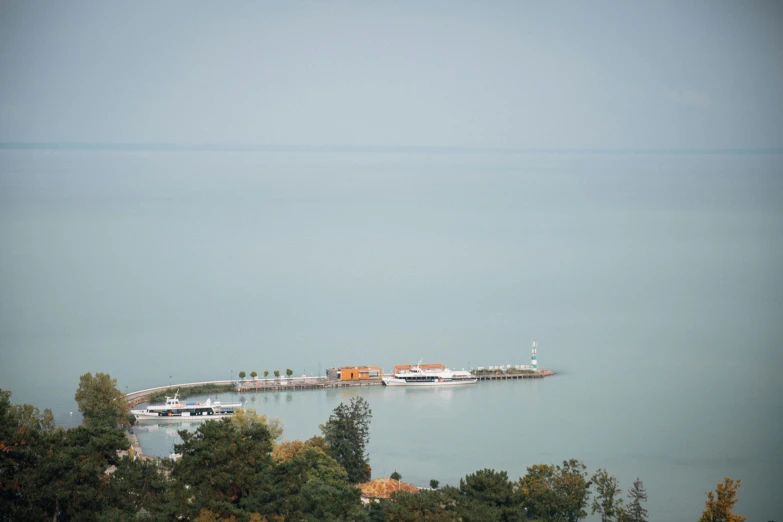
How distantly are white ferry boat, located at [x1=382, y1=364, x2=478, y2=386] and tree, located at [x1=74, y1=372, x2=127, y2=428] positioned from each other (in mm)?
4528

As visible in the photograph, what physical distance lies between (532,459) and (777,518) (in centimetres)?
244

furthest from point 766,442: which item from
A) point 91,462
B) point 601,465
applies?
point 91,462

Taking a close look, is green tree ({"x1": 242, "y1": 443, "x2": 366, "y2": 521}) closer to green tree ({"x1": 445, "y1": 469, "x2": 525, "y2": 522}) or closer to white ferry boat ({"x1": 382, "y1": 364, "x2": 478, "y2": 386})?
green tree ({"x1": 445, "y1": 469, "x2": 525, "y2": 522})

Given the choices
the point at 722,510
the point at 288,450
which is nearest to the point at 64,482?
the point at 288,450

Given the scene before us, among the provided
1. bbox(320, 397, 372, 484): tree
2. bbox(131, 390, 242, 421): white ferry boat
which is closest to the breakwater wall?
bbox(131, 390, 242, 421): white ferry boat

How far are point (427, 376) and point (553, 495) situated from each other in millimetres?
7206

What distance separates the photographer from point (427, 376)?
14.8 metres

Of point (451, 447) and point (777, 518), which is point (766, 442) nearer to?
point (777, 518)

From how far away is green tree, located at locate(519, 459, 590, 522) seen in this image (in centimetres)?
757

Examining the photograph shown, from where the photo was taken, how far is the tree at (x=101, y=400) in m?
11.2

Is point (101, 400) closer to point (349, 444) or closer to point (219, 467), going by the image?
point (349, 444)

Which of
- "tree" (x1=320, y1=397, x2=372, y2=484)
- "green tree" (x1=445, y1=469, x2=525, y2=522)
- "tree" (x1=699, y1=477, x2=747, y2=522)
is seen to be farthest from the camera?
"tree" (x1=320, y1=397, x2=372, y2=484)

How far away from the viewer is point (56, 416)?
12.0 meters

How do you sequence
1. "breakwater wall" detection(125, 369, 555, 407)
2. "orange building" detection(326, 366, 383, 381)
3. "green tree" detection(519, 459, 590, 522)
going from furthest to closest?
"orange building" detection(326, 366, 383, 381) < "breakwater wall" detection(125, 369, 555, 407) < "green tree" detection(519, 459, 590, 522)
